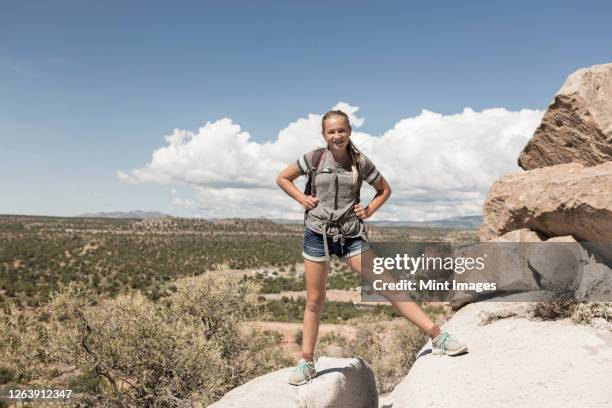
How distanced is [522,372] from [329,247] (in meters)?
2.48

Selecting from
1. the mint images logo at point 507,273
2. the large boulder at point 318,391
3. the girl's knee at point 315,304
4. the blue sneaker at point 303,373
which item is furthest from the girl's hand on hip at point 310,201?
the large boulder at point 318,391

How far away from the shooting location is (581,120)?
26.9 ft

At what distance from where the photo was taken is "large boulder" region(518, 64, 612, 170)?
7992mm

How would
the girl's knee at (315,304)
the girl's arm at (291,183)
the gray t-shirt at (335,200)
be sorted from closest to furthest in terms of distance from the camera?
the gray t-shirt at (335,200), the girl's arm at (291,183), the girl's knee at (315,304)

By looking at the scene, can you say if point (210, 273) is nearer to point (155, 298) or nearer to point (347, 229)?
point (347, 229)

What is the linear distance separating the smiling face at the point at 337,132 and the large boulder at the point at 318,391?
112 inches

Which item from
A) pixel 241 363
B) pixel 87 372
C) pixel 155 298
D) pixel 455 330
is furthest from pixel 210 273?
pixel 155 298

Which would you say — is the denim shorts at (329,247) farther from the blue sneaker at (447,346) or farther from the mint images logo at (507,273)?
the blue sneaker at (447,346)

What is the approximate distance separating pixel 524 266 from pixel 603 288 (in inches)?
59.8

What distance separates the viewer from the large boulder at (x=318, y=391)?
5.06m

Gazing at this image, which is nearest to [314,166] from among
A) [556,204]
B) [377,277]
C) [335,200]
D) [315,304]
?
[335,200]

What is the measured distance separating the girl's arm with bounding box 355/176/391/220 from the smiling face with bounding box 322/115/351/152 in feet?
2.12

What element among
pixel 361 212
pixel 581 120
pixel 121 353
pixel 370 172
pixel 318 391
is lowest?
pixel 121 353

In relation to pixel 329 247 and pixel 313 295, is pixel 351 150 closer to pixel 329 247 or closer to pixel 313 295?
pixel 329 247
